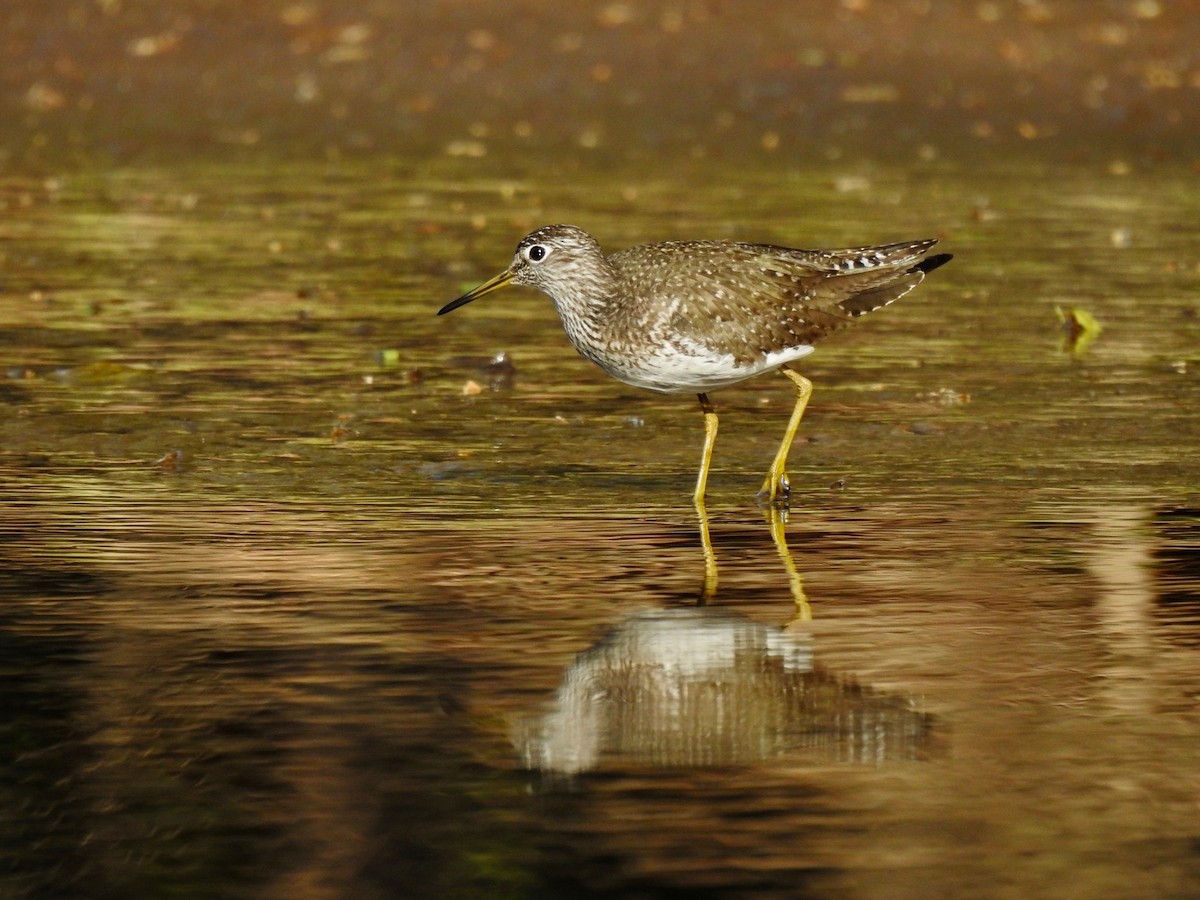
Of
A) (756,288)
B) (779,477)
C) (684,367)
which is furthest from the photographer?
(756,288)

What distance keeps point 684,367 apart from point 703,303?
0.93 ft

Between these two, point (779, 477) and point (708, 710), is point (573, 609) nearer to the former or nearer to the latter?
point (708, 710)

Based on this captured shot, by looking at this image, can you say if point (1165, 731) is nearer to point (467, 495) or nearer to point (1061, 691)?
point (1061, 691)

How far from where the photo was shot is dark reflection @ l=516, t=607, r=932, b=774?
275 inches

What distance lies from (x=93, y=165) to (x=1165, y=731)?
69.4 ft

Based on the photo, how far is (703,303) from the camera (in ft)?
Result: 35.6

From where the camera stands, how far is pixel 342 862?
612cm

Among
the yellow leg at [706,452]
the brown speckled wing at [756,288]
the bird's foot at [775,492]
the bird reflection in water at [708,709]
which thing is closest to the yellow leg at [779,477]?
the bird's foot at [775,492]

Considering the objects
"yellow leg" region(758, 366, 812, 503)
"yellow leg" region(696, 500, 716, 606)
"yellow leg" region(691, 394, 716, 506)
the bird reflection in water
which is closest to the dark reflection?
the bird reflection in water

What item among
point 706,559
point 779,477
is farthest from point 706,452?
point 706,559

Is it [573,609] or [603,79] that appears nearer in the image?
[573,609]

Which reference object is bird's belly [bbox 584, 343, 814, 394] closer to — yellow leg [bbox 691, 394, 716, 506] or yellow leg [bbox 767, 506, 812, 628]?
yellow leg [bbox 691, 394, 716, 506]

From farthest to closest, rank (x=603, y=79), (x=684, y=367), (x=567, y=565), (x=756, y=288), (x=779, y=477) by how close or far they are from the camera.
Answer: (x=603, y=79), (x=756, y=288), (x=779, y=477), (x=684, y=367), (x=567, y=565)

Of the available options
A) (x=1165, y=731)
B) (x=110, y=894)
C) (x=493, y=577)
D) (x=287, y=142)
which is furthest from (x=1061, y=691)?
(x=287, y=142)
